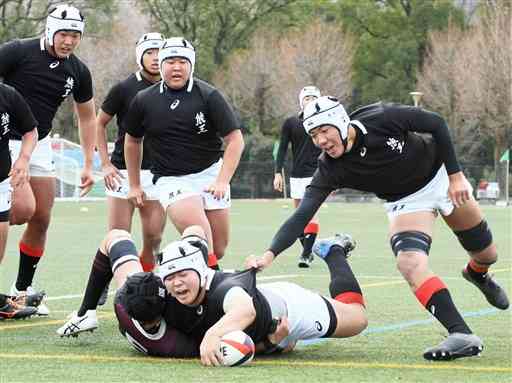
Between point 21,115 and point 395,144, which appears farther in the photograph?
point 21,115

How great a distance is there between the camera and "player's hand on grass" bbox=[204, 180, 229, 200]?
9.52 meters

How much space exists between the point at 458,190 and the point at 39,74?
3.98 metres

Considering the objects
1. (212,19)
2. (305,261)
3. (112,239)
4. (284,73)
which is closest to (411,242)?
(112,239)

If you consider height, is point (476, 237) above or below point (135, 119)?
below

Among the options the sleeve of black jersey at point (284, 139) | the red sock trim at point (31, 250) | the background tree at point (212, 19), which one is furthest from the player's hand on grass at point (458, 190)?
the background tree at point (212, 19)

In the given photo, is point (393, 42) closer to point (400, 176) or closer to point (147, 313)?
point (400, 176)

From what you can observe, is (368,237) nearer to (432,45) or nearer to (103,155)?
(103,155)

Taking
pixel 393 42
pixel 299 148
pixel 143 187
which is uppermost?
pixel 143 187

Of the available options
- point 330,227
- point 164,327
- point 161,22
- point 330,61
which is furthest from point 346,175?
point 161,22

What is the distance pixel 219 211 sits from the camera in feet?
34.1

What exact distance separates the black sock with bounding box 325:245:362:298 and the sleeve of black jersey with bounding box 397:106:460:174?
1036 mm

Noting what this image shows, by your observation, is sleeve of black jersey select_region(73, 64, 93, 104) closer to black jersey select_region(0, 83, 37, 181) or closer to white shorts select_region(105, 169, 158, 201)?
white shorts select_region(105, 169, 158, 201)

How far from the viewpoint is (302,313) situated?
7891 mm

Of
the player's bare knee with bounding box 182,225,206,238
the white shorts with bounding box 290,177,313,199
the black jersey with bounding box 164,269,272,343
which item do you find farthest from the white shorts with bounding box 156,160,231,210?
the white shorts with bounding box 290,177,313,199
